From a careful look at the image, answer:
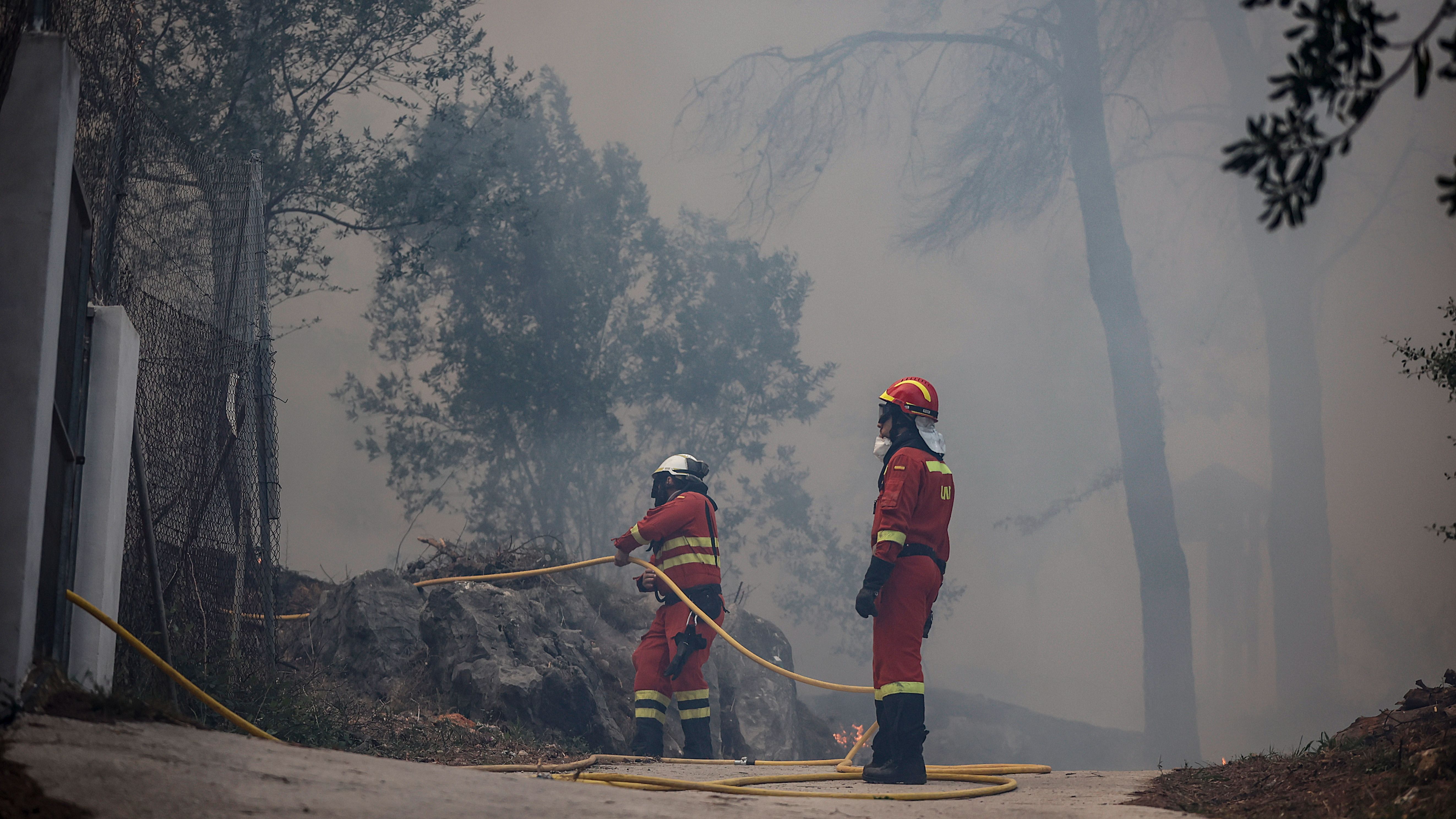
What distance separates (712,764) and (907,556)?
83.8 inches

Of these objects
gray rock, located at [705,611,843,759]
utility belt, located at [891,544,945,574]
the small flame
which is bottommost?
the small flame

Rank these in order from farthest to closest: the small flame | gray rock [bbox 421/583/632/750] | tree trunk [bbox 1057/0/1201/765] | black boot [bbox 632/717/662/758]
→ tree trunk [bbox 1057/0/1201/765] < the small flame < gray rock [bbox 421/583/632/750] < black boot [bbox 632/717/662/758]

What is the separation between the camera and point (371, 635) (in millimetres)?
7355

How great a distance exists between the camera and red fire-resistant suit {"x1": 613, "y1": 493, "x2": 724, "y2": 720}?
667cm

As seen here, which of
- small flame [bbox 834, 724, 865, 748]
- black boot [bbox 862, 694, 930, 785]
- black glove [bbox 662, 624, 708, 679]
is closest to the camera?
black boot [bbox 862, 694, 930, 785]

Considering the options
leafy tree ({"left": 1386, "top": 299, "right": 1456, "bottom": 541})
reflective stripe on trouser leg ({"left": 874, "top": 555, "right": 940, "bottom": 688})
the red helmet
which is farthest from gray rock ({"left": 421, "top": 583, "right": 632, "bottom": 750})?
leafy tree ({"left": 1386, "top": 299, "right": 1456, "bottom": 541})

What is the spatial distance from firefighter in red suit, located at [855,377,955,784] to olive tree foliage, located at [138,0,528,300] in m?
8.72

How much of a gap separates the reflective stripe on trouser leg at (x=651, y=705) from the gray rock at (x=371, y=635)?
6.03 ft

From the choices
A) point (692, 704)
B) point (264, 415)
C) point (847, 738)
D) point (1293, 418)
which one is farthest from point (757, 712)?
point (1293, 418)

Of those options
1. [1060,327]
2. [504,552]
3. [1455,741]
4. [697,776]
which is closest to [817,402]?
[1060,327]

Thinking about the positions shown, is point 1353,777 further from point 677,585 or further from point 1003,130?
point 1003,130

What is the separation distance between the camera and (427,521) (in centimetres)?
1697

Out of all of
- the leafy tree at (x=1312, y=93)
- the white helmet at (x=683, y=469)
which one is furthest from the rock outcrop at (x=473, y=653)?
the leafy tree at (x=1312, y=93)

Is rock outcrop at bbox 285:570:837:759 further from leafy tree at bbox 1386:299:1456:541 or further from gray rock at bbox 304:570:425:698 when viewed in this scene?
leafy tree at bbox 1386:299:1456:541
